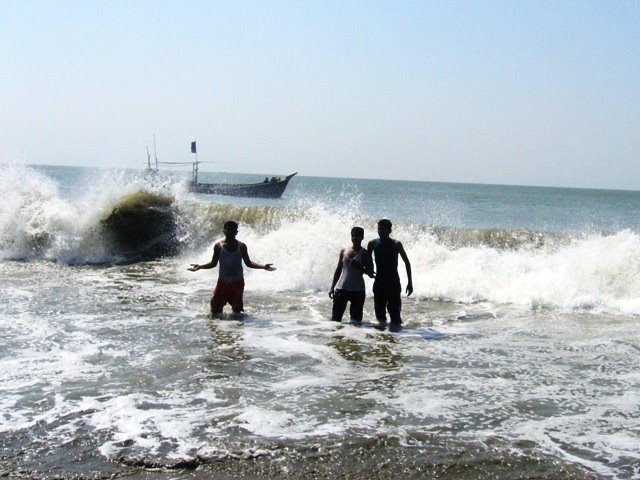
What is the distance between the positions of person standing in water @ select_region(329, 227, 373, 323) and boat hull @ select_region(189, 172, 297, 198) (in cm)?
4512

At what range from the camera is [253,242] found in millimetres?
17641

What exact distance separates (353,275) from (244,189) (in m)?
47.1

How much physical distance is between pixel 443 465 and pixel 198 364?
3.31m

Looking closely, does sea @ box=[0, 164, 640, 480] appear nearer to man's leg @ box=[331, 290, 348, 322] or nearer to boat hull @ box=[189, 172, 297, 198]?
man's leg @ box=[331, 290, 348, 322]

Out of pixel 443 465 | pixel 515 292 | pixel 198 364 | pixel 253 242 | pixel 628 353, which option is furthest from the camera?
pixel 253 242

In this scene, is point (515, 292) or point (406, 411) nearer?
point (406, 411)

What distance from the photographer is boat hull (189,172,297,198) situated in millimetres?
54331

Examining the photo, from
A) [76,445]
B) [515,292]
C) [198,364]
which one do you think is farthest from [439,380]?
[515,292]

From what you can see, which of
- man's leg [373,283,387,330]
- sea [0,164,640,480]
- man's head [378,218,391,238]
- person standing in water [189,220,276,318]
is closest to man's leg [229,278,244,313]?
person standing in water [189,220,276,318]

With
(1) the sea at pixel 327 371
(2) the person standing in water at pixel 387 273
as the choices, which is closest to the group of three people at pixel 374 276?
(2) the person standing in water at pixel 387 273

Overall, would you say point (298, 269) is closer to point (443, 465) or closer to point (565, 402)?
point (565, 402)

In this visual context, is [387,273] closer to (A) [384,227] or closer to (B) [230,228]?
(A) [384,227]

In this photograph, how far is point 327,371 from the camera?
697cm

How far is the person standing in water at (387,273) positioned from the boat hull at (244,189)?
148ft
